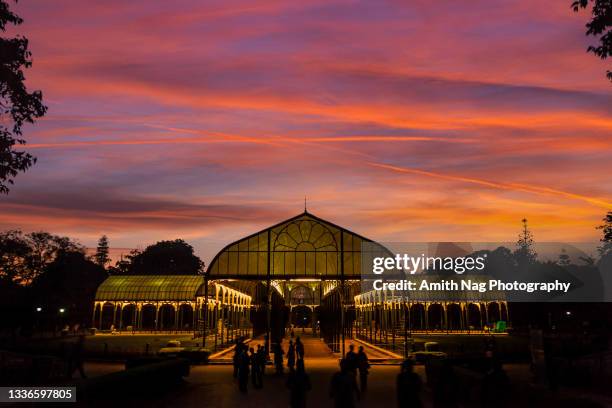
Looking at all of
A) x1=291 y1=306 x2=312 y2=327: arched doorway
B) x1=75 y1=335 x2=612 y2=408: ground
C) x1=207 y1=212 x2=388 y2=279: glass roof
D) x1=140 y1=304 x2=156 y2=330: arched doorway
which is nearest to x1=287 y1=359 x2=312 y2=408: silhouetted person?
x1=75 y1=335 x2=612 y2=408: ground

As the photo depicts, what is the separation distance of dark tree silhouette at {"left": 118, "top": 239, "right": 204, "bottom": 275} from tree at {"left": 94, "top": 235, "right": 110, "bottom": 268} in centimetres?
2609

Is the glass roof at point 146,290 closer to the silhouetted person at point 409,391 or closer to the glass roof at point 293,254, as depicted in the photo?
the glass roof at point 293,254

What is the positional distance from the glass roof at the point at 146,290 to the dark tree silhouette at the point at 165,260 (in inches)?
2387

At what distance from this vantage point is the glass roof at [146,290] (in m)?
77.9

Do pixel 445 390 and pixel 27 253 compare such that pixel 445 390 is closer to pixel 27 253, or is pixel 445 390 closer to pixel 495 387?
pixel 495 387

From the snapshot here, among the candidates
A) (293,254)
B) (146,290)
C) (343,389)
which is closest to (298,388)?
(343,389)

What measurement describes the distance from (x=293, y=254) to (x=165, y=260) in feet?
369

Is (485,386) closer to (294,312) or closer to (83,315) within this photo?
(83,315)

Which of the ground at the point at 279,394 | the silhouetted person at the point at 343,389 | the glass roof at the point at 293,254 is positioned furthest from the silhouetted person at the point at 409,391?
the glass roof at the point at 293,254

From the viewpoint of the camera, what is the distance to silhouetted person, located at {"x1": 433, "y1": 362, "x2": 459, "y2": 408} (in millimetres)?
14062

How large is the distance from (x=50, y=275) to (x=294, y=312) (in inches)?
2174

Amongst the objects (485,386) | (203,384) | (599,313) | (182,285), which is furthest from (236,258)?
(599,313)

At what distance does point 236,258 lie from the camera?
41812 millimetres

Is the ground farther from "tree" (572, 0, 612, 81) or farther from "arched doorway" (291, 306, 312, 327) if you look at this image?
"arched doorway" (291, 306, 312, 327)
